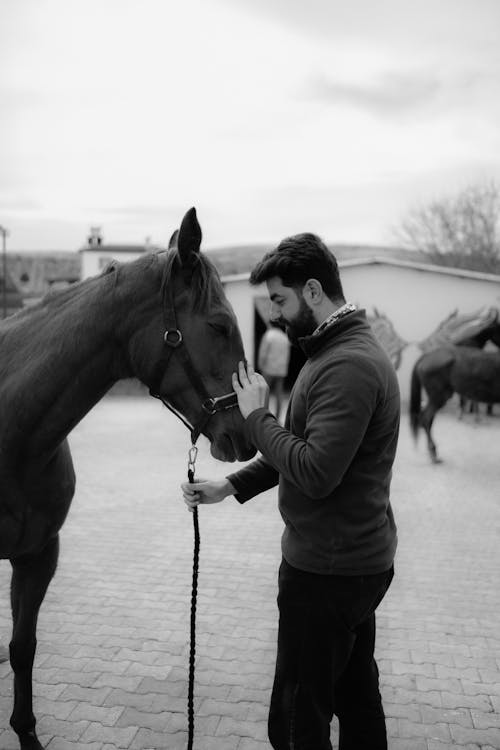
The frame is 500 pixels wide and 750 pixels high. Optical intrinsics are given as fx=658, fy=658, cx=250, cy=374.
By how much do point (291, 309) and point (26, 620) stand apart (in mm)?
1825

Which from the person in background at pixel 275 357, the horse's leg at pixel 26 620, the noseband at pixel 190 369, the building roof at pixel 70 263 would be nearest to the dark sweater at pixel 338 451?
the noseband at pixel 190 369

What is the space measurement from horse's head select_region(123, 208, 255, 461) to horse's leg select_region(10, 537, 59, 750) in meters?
1.08

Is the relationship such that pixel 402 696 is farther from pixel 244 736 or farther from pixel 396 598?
pixel 396 598

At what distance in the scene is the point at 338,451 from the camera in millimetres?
1850

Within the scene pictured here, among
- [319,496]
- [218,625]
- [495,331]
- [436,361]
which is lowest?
[218,625]

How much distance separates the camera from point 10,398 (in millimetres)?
2371

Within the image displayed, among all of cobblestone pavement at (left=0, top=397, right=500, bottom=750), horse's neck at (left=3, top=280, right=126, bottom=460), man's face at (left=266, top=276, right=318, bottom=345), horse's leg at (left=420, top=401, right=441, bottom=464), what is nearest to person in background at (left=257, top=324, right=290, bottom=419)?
horse's leg at (left=420, top=401, right=441, bottom=464)

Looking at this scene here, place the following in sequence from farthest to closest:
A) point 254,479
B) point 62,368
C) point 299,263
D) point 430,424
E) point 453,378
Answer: point 453,378 → point 430,424 → point 254,479 → point 62,368 → point 299,263

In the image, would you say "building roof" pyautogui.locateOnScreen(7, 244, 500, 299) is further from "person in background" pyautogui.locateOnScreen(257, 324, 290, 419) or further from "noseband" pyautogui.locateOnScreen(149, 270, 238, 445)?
"noseband" pyautogui.locateOnScreen(149, 270, 238, 445)

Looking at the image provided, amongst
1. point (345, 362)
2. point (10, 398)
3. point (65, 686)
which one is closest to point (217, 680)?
point (65, 686)

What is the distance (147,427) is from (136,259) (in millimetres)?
10696

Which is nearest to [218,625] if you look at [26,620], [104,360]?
[26,620]

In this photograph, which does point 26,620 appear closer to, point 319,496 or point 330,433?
point 319,496

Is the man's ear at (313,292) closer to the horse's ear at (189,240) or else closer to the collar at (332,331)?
the collar at (332,331)
